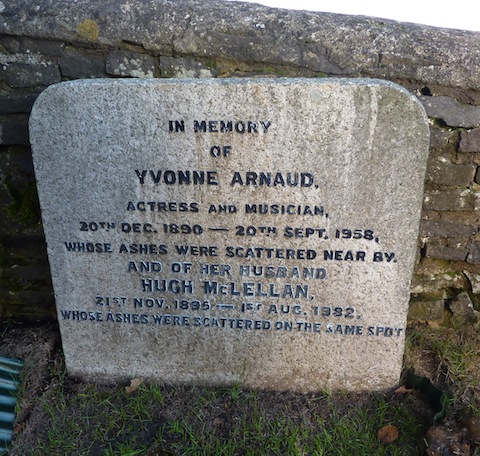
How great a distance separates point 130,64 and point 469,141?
162 cm

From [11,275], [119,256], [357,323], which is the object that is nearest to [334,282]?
[357,323]

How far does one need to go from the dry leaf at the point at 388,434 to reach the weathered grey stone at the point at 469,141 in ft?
4.31

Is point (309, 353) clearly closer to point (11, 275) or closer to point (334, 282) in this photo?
point (334, 282)

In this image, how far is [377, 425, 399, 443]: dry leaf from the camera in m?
2.00

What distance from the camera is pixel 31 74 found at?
2193 mm

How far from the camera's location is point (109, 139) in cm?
192

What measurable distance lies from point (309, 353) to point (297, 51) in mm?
1391

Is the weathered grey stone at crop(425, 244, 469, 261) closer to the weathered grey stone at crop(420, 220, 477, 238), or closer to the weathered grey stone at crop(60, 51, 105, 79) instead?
the weathered grey stone at crop(420, 220, 477, 238)

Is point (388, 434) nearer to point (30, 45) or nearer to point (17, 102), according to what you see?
point (17, 102)

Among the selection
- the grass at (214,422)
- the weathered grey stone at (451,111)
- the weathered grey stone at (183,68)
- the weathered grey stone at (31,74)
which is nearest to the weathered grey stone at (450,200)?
the weathered grey stone at (451,111)

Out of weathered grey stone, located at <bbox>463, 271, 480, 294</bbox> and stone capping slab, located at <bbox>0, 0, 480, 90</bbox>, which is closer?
stone capping slab, located at <bbox>0, 0, 480, 90</bbox>

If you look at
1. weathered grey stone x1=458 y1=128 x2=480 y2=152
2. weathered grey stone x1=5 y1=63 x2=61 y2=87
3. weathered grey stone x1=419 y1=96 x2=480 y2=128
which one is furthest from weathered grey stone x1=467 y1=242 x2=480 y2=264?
weathered grey stone x1=5 y1=63 x2=61 y2=87

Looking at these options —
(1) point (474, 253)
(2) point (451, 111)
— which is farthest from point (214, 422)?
(2) point (451, 111)

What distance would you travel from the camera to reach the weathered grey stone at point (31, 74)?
7.17 feet
